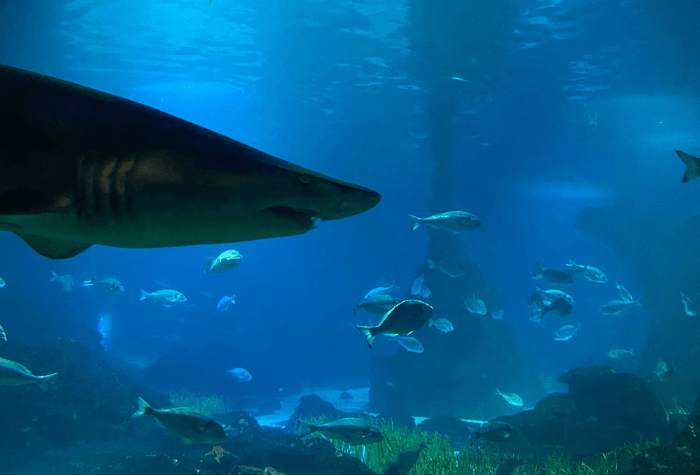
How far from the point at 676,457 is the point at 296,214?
6.17 m

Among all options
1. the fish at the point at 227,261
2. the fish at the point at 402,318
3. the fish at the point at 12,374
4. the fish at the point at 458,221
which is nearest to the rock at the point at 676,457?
the fish at the point at 402,318

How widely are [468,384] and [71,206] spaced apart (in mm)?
17841

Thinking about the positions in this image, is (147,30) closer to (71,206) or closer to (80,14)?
(80,14)

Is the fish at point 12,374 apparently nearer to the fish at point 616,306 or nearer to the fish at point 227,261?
the fish at point 227,261

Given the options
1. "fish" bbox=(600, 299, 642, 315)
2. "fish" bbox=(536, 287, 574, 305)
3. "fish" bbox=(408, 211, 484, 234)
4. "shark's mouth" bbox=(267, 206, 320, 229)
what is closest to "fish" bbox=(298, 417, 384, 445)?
"fish" bbox=(408, 211, 484, 234)

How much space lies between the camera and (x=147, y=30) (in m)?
18.2

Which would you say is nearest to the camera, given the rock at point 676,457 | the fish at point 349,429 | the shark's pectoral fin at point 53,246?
the shark's pectoral fin at point 53,246

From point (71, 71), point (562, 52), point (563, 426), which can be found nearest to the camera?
point (563, 426)

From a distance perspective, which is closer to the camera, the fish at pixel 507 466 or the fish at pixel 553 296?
the fish at pixel 507 466

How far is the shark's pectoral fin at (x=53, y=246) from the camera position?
4.59 feet

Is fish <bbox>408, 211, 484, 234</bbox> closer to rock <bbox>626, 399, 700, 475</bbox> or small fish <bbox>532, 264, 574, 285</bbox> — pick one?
small fish <bbox>532, 264, 574, 285</bbox>

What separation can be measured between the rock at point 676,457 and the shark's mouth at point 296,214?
6.01 m

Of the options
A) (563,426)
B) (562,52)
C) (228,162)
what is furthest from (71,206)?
(562,52)

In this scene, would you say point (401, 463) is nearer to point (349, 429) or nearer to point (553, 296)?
point (349, 429)
